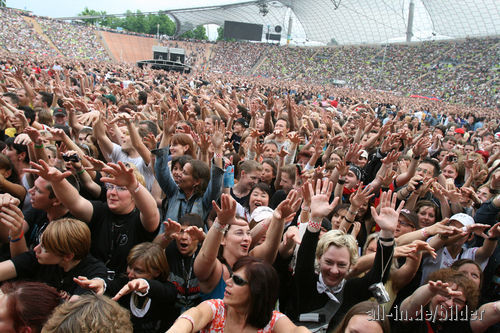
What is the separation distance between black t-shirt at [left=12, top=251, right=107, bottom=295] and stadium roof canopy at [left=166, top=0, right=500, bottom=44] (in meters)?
48.3

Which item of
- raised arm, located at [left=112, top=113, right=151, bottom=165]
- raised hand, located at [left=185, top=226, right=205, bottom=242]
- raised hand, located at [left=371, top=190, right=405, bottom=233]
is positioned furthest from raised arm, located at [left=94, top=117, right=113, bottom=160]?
raised hand, located at [left=371, top=190, right=405, bottom=233]

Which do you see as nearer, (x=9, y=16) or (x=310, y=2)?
(x=9, y=16)

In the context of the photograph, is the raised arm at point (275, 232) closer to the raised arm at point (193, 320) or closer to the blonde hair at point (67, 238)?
the raised arm at point (193, 320)

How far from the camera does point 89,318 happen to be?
Answer: 1524 millimetres

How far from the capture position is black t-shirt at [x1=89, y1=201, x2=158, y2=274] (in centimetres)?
274

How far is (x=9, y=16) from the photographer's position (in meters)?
41.0

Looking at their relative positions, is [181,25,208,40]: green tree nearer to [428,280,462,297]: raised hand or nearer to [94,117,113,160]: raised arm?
[94,117,113,160]: raised arm

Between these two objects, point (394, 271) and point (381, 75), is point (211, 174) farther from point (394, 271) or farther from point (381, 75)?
point (381, 75)

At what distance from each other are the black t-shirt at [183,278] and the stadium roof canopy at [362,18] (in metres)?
47.8

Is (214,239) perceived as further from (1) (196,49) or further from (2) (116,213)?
(1) (196,49)

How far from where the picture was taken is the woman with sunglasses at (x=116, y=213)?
2609 millimetres

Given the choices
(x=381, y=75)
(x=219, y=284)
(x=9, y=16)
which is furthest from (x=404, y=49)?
(x=219, y=284)

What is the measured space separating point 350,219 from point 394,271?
733 mm

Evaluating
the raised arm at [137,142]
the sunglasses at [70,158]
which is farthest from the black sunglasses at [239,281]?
the raised arm at [137,142]
